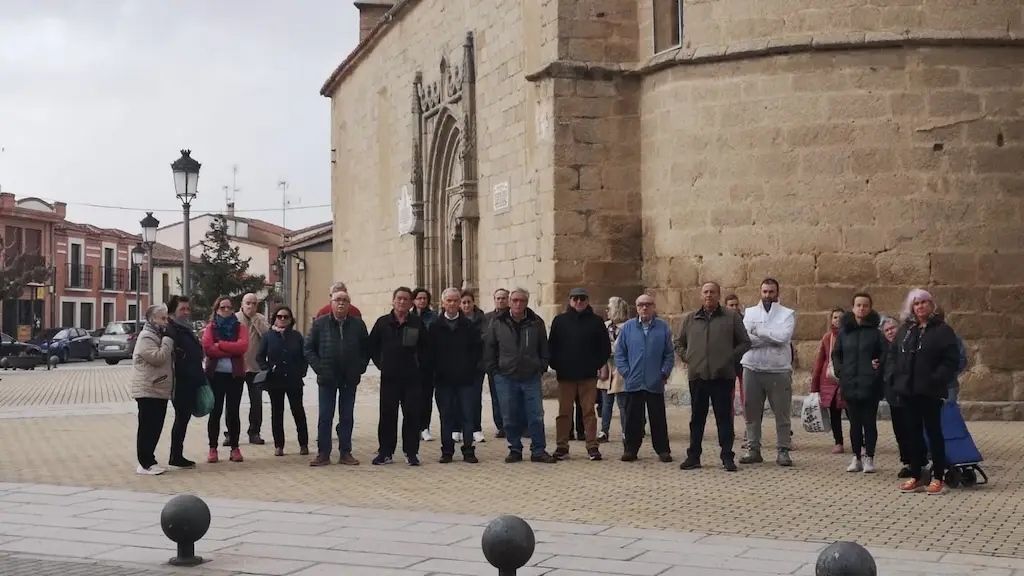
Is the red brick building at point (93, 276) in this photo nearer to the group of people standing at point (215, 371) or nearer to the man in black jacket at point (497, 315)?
the man in black jacket at point (497, 315)

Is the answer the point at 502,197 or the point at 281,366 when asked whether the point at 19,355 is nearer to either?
the point at 502,197

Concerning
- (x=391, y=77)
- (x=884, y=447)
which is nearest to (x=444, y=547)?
(x=884, y=447)

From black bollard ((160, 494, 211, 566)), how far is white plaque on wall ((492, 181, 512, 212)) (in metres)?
13.8

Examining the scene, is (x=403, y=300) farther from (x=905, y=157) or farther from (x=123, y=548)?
(x=905, y=157)

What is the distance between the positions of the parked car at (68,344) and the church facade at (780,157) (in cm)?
2715

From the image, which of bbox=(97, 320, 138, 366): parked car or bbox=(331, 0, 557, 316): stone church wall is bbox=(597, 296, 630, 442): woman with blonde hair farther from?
bbox=(97, 320, 138, 366): parked car

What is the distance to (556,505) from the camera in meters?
Answer: 9.42

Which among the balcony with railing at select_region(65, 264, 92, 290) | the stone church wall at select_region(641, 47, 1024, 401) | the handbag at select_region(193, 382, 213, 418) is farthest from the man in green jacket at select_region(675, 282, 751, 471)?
the balcony with railing at select_region(65, 264, 92, 290)

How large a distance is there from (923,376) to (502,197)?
1184cm

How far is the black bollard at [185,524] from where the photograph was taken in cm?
719

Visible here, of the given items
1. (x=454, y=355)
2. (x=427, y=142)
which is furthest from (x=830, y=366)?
(x=427, y=142)

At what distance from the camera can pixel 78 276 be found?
67625mm

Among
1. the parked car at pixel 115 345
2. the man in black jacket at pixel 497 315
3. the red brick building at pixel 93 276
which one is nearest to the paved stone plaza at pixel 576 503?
the man in black jacket at pixel 497 315

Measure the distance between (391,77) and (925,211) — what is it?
16.0 meters
